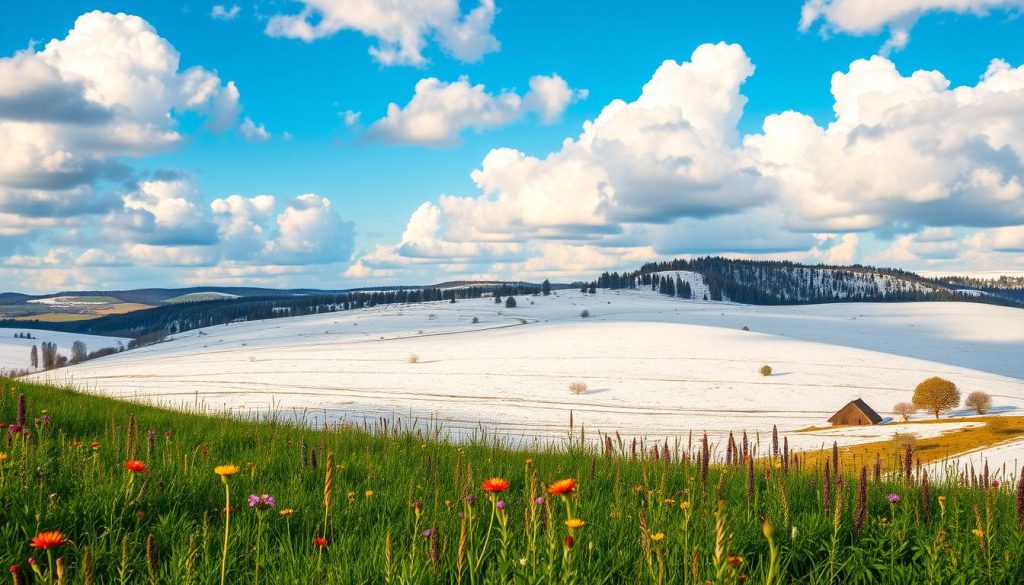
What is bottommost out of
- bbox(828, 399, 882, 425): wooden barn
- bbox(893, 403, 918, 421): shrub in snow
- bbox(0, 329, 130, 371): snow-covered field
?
bbox(0, 329, 130, 371): snow-covered field

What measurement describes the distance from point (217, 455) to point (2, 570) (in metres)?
3.54

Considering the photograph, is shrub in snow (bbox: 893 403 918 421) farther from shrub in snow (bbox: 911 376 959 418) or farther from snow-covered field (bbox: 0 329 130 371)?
snow-covered field (bbox: 0 329 130 371)

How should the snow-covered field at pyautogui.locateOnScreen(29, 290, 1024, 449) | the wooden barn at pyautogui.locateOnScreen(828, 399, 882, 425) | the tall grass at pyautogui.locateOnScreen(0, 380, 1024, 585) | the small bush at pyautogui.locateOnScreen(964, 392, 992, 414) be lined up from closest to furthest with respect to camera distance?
the tall grass at pyautogui.locateOnScreen(0, 380, 1024, 585) < the wooden barn at pyautogui.locateOnScreen(828, 399, 882, 425) < the snow-covered field at pyautogui.locateOnScreen(29, 290, 1024, 449) < the small bush at pyautogui.locateOnScreen(964, 392, 992, 414)

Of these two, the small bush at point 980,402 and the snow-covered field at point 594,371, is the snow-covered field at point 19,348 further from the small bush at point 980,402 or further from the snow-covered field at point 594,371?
the small bush at point 980,402

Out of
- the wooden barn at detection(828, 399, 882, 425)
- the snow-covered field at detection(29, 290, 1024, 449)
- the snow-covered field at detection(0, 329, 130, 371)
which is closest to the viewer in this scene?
the wooden barn at detection(828, 399, 882, 425)

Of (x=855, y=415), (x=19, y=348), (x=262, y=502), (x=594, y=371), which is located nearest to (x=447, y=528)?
(x=262, y=502)

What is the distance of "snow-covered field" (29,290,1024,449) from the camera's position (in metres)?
58.7

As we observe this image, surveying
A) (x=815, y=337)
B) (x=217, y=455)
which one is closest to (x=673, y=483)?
(x=217, y=455)

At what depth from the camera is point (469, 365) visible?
3430 inches

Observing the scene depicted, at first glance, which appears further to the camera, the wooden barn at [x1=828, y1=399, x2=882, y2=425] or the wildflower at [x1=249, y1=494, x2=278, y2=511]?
the wooden barn at [x1=828, y1=399, x2=882, y2=425]

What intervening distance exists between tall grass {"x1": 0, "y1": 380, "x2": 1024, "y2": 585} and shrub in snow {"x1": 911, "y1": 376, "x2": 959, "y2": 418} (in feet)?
225

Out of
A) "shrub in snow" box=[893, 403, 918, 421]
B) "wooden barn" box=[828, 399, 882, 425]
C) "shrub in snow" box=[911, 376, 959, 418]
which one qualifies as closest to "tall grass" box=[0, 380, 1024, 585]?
"wooden barn" box=[828, 399, 882, 425]

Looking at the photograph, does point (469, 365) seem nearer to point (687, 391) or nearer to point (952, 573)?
point (687, 391)

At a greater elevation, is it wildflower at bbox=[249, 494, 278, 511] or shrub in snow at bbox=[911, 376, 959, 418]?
wildflower at bbox=[249, 494, 278, 511]
